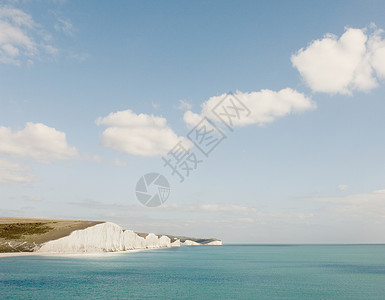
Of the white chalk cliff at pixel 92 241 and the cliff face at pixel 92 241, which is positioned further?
the cliff face at pixel 92 241

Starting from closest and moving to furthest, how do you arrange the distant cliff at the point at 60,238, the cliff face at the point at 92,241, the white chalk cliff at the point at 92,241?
the distant cliff at the point at 60,238
the white chalk cliff at the point at 92,241
the cliff face at the point at 92,241

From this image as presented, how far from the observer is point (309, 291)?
149ft

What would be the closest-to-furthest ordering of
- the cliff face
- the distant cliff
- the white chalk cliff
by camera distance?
the distant cliff → the white chalk cliff → the cliff face

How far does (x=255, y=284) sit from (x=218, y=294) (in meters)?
12.1

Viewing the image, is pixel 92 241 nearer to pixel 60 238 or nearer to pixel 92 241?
pixel 92 241

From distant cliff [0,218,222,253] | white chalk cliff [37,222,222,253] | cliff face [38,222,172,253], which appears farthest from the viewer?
cliff face [38,222,172,253]

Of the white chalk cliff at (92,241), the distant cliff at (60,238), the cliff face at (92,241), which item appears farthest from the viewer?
the cliff face at (92,241)

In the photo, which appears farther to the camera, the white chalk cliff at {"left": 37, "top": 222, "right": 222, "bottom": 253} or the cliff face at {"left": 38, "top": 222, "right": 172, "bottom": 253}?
the cliff face at {"left": 38, "top": 222, "right": 172, "bottom": 253}

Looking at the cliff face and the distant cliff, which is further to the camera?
the cliff face

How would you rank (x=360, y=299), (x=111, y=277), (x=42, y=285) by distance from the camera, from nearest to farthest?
(x=360, y=299) → (x=42, y=285) → (x=111, y=277)

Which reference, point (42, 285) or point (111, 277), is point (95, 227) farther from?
point (42, 285)

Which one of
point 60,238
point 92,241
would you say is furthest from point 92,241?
point 60,238

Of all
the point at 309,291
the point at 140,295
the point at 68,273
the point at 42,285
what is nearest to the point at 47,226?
the point at 68,273

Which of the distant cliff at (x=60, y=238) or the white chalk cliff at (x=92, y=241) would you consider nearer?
the distant cliff at (x=60, y=238)
